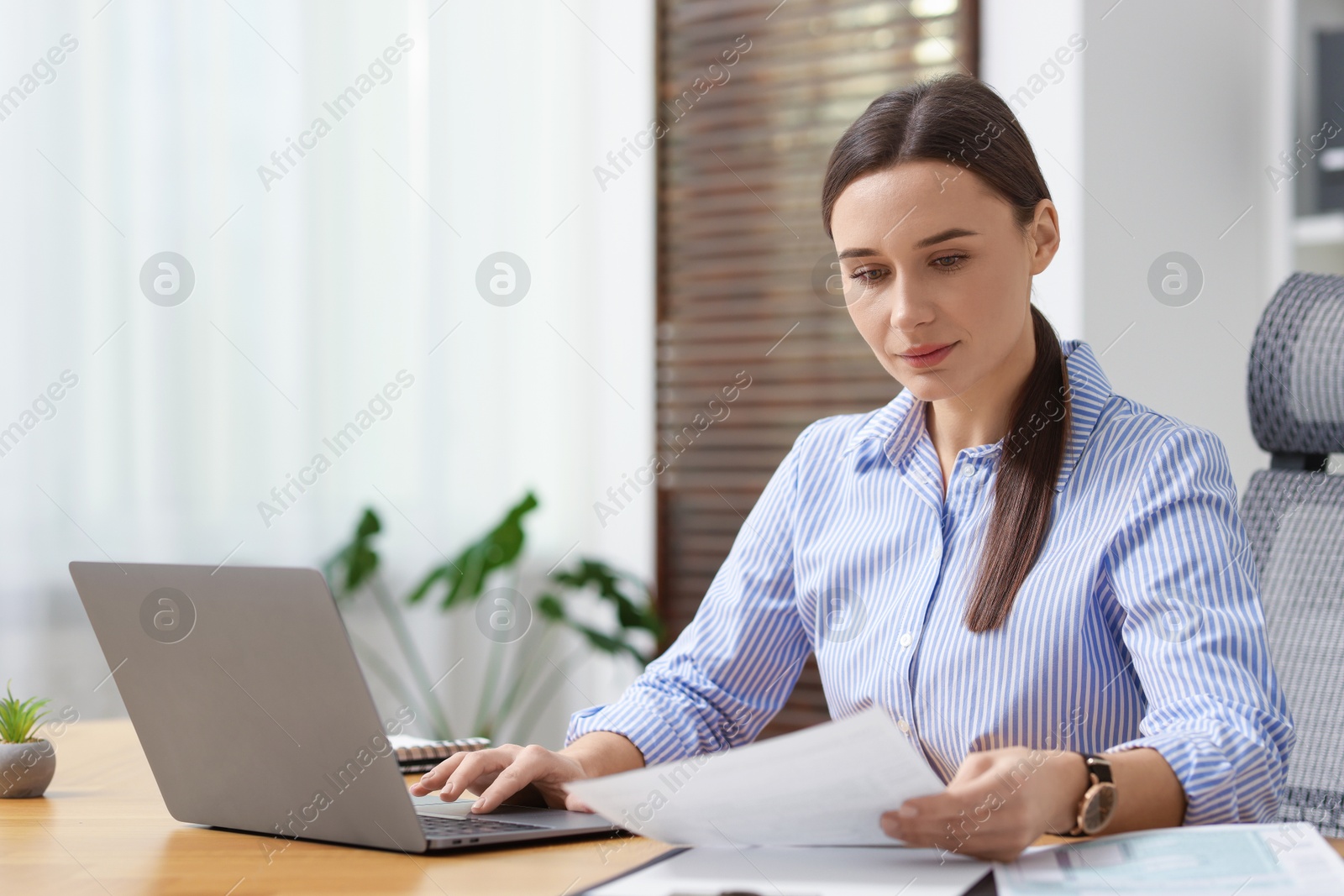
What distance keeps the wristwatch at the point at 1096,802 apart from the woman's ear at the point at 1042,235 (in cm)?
54

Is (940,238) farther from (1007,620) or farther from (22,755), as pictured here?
(22,755)

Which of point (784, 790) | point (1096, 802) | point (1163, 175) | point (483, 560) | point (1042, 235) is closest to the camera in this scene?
point (784, 790)

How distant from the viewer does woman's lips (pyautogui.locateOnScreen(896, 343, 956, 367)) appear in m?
1.20

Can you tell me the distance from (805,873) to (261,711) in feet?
1.33

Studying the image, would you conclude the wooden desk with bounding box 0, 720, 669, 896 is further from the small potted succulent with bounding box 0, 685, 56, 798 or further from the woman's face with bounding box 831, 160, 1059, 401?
the woman's face with bounding box 831, 160, 1059, 401

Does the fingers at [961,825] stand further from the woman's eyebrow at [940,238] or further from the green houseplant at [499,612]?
the green houseplant at [499,612]

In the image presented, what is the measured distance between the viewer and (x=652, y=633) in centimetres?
305

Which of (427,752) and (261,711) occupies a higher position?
(261,711)

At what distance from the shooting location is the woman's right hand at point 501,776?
1.06 metres

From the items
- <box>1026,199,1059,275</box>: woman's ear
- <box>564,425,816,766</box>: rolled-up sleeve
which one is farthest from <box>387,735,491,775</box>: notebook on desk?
<box>1026,199,1059,275</box>: woman's ear

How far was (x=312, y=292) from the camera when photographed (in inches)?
110

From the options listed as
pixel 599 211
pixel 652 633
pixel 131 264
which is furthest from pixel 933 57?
pixel 131 264

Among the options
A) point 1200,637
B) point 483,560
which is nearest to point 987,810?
point 1200,637

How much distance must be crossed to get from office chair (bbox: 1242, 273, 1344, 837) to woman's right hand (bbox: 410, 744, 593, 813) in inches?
→ 31.1
